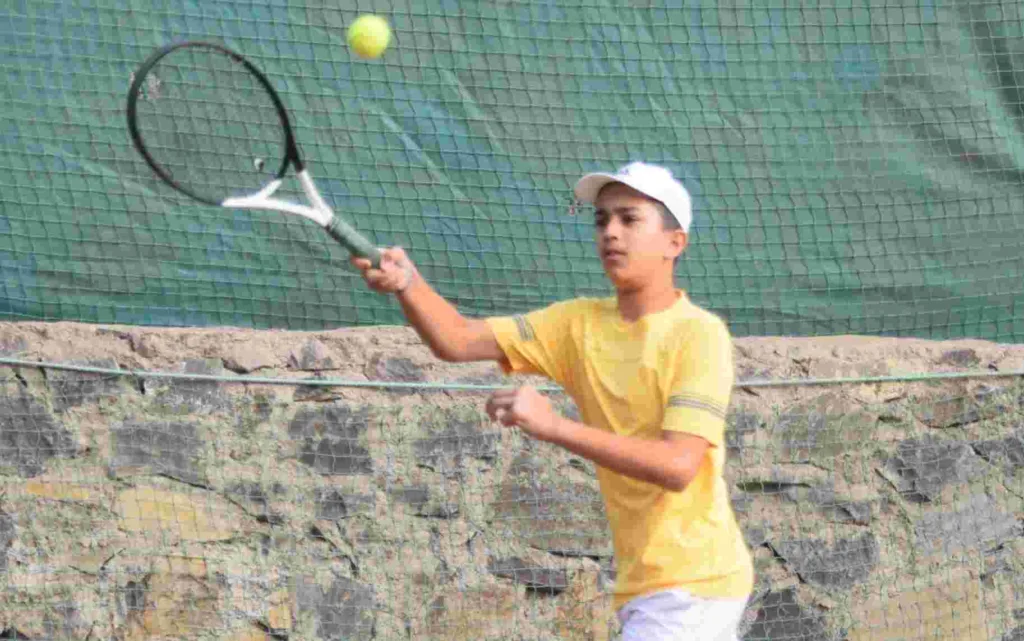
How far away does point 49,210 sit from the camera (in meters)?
4.72

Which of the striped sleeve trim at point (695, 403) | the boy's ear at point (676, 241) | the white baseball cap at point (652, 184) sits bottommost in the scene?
the striped sleeve trim at point (695, 403)

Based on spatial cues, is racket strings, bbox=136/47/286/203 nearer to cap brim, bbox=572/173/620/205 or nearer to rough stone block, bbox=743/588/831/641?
cap brim, bbox=572/173/620/205

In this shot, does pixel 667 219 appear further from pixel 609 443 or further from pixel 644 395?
pixel 609 443

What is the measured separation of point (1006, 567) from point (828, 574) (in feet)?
2.00

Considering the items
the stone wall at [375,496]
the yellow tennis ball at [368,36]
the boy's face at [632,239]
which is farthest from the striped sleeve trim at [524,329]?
the stone wall at [375,496]

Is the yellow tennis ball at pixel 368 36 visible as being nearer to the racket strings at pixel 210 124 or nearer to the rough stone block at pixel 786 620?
the racket strings at pixel 210 124

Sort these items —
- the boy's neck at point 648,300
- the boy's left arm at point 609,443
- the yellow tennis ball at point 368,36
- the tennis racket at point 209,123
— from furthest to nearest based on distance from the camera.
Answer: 1. the tennis racket at point 209,123
2. the yellow tennis ball at point 368,36
3. the boy's neck at point 648,300
4. the boy's left arm at point 609,443

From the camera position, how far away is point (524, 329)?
3.44 m

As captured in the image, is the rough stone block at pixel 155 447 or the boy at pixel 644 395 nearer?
the boy at pixel 644 395

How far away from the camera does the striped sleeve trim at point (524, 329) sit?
343 centimetres

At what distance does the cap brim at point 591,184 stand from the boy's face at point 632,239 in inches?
1.3

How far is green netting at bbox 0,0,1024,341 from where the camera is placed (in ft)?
15.5

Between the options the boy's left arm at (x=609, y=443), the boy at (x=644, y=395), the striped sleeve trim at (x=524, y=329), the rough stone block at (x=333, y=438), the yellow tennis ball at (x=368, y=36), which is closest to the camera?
the boy's left arm at (x=609, y=443)

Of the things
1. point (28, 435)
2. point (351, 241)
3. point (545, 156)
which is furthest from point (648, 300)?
point (28, 435)
